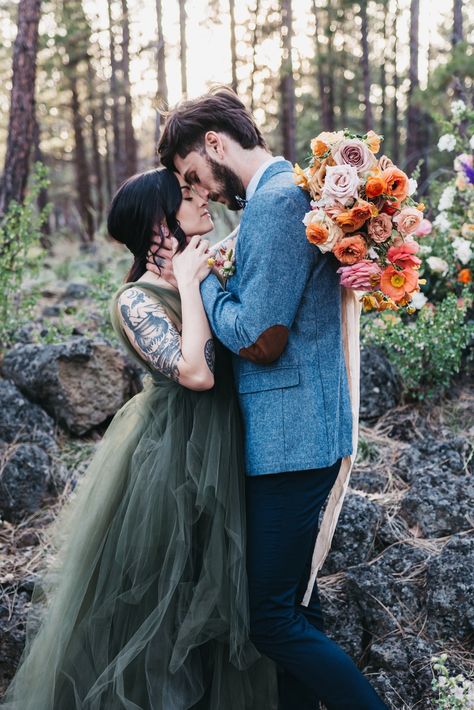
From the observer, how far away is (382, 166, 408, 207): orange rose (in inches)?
81.8

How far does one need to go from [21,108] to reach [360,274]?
5903 millimetres

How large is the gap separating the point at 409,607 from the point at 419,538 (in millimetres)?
445

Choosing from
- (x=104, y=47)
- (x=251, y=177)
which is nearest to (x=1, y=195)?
(x=251, y=177)

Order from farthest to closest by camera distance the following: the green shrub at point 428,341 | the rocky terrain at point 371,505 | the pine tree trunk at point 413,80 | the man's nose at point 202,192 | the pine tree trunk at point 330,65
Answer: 1. the pine tree trunk at point 330,65
2. the pine tree trunk at point 413,80
3. the green shrub at point 428,341
4. the rocky terrain at point 371,505
5. the man's nose at point 202,192

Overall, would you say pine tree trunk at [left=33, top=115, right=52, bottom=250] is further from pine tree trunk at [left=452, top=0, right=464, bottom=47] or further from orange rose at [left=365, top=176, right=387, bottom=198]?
orange rose at [left=365, top=176, right=387, bottom=198]

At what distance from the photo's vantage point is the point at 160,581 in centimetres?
233

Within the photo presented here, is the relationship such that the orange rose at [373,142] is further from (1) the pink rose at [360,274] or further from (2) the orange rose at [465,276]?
(2) the orange rose at [465,276]

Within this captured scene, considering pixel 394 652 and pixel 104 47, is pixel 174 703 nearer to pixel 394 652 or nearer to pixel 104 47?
pixel 394 652

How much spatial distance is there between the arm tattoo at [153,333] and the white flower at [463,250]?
2802 mm

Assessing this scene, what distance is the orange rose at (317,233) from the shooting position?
197 centimetres

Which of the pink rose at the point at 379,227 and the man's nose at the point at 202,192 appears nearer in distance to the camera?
the pink rose at the point at 379,227

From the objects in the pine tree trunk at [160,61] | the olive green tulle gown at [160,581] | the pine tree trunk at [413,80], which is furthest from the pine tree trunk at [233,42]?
the olive green tulle gown at [160,581]

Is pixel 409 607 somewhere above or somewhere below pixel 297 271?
below

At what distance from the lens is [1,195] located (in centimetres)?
674
